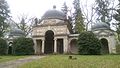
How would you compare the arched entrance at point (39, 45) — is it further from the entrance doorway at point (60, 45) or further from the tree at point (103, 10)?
the tree at point (103, 10)

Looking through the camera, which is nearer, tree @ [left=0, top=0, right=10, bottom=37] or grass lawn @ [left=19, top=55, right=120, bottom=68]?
grass lawn @ [left=19, top=55, right=120, bottom=68]

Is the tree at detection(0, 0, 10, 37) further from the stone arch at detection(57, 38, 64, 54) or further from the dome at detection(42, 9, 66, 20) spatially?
the stone arch at detection(57, 38, 64, 54)

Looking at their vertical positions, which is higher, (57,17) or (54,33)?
(57,17)

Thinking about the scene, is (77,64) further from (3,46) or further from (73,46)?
(3,46)

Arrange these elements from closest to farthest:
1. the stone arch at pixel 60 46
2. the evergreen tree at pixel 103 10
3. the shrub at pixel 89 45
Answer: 1. the shrub at pixel 89 45
2. the stone arch at pixel 60 46
3. the evergreen tree at pixel 103 10

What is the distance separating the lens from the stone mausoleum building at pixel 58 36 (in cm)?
4056

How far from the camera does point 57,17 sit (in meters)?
44.3

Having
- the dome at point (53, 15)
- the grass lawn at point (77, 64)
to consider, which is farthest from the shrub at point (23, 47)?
the grass lawn at point (77, 64)

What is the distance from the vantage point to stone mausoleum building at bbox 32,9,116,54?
40562 mm

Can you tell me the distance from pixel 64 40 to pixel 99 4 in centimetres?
1970

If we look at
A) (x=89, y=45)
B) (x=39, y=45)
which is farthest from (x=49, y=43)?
(x=89, y=45)

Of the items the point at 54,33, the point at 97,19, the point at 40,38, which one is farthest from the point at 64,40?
the point at 97,19

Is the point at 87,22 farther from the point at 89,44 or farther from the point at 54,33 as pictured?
the point at 89,44

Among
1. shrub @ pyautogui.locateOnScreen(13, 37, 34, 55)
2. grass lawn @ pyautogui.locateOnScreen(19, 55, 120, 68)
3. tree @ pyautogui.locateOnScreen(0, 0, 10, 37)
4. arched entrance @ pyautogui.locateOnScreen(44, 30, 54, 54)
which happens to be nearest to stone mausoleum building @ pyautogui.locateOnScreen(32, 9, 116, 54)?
arched entrance @ pyautogui.locateOnScreen(44, 30, 54, 54)
